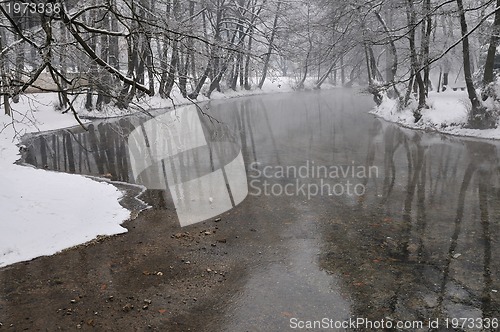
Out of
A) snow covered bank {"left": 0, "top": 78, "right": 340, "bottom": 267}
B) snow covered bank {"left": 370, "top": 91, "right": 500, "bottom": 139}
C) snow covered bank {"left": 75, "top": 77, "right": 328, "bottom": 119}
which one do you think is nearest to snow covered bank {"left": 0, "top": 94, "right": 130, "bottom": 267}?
snow covered bank {"left": 0, "top": 78, "right": 340, "bottom": 267}

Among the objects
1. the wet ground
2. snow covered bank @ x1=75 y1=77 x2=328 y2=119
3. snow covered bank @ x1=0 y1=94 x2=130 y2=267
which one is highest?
snow covered bank @ x1=75 y1=77 x2=328 y2=119

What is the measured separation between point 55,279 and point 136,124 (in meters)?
19.9

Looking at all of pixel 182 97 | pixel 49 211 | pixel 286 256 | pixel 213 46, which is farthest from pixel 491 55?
pixel 182 97

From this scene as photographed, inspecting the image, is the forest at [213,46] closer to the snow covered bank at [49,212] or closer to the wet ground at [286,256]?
the wet ground at [286,256]

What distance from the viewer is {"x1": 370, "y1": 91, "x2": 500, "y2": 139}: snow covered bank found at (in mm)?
18203

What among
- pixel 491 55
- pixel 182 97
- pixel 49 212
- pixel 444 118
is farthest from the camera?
pixel 182 97

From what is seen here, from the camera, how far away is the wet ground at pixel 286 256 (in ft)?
17.2

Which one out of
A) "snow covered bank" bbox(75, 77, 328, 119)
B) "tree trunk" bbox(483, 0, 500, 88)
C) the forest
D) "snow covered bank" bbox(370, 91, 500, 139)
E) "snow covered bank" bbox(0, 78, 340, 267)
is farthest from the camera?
"snow covered bank" bbox(75, 77, 328, 119)

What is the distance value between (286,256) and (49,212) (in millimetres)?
4915

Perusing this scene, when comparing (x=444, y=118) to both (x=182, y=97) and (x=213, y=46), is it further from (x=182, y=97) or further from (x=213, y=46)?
(x=182, y=97)

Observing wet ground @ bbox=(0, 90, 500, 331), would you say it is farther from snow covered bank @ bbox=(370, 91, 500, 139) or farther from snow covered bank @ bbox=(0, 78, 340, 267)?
snow covered bank @ bbox=(370, 91, 500, 139)

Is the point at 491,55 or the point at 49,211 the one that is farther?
the point at 491,55

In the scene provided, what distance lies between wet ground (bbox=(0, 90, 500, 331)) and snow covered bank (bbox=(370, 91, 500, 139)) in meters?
4.82

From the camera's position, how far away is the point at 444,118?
2009 centimetres
